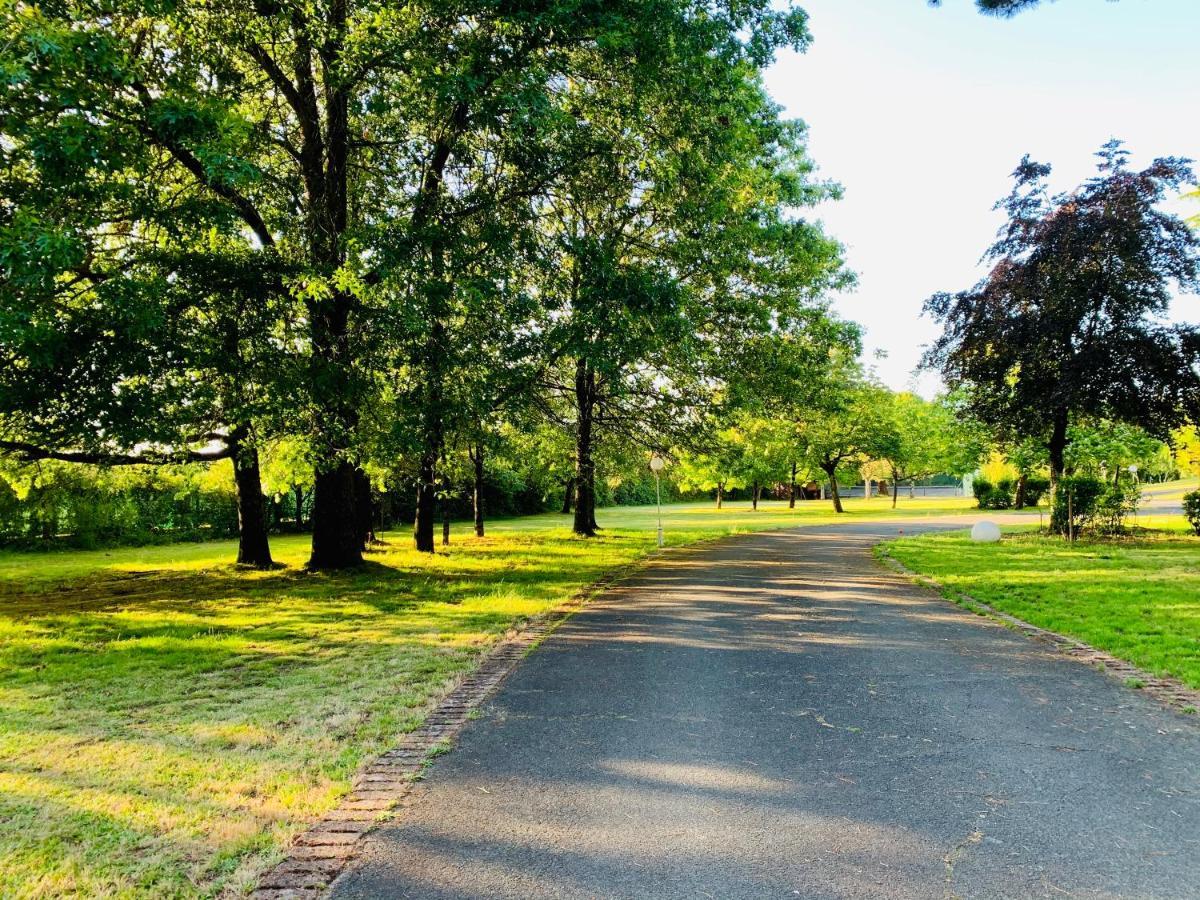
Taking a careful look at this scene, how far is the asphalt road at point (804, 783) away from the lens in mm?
2902

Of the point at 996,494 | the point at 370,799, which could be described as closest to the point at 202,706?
the point at 370,799

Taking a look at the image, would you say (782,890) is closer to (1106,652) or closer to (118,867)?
(118,867)

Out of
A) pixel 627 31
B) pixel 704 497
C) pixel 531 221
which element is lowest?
pixel 704 497

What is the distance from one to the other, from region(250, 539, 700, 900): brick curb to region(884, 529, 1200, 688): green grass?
5.58m

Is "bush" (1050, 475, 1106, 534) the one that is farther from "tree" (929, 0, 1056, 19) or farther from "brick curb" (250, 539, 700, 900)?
"brick curb" (250, 539, 700, 900)

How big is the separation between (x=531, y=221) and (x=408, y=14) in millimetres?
3207

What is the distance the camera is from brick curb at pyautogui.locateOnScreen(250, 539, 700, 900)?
296 cm

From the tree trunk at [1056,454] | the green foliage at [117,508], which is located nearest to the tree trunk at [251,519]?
the green foliage at [117,508]

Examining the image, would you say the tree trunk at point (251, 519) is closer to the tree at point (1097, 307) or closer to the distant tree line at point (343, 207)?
the distant tree line at point (343, 207)

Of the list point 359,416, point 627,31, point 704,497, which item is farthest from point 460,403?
point 704,497

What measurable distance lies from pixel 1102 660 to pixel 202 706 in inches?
299

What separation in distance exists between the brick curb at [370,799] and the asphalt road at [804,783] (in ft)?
0.38

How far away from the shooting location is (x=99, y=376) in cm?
873

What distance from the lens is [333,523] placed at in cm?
1440
